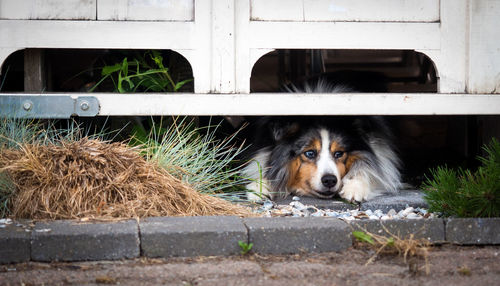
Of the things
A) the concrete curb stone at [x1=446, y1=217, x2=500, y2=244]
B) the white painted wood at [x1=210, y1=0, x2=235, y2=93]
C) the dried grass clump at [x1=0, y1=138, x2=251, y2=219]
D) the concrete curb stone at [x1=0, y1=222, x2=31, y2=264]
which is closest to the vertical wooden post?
the dried grass clump at [x1=0, y1=138, x2=251, y2=219]

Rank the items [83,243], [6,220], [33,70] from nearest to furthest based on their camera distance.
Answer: [83,243] → [6,220] → [33,70]

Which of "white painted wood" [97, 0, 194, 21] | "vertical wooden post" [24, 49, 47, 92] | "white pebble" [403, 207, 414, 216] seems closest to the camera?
"white pebble" [403, 207, 414, 216]

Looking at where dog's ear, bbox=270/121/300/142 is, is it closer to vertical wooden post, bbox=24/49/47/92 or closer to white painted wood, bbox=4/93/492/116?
white painted wood, bbox=4/93/492/116

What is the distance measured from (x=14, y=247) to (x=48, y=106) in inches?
55.4

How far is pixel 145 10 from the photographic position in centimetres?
399

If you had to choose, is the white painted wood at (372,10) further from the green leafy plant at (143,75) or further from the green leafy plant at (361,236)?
the green leafy plant at (361,236)

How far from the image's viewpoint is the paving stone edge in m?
2.68

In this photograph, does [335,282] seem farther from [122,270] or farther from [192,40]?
[192,40]

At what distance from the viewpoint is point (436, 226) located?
3023 millimetres

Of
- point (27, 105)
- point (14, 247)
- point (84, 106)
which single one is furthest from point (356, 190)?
point (14, 247)

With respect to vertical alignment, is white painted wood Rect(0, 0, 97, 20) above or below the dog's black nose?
above

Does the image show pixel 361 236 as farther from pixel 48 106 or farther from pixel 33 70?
pixel 33 70

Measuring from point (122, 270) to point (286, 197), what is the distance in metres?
1.97

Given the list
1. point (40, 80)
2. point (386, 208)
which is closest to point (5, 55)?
point (40, 80)
